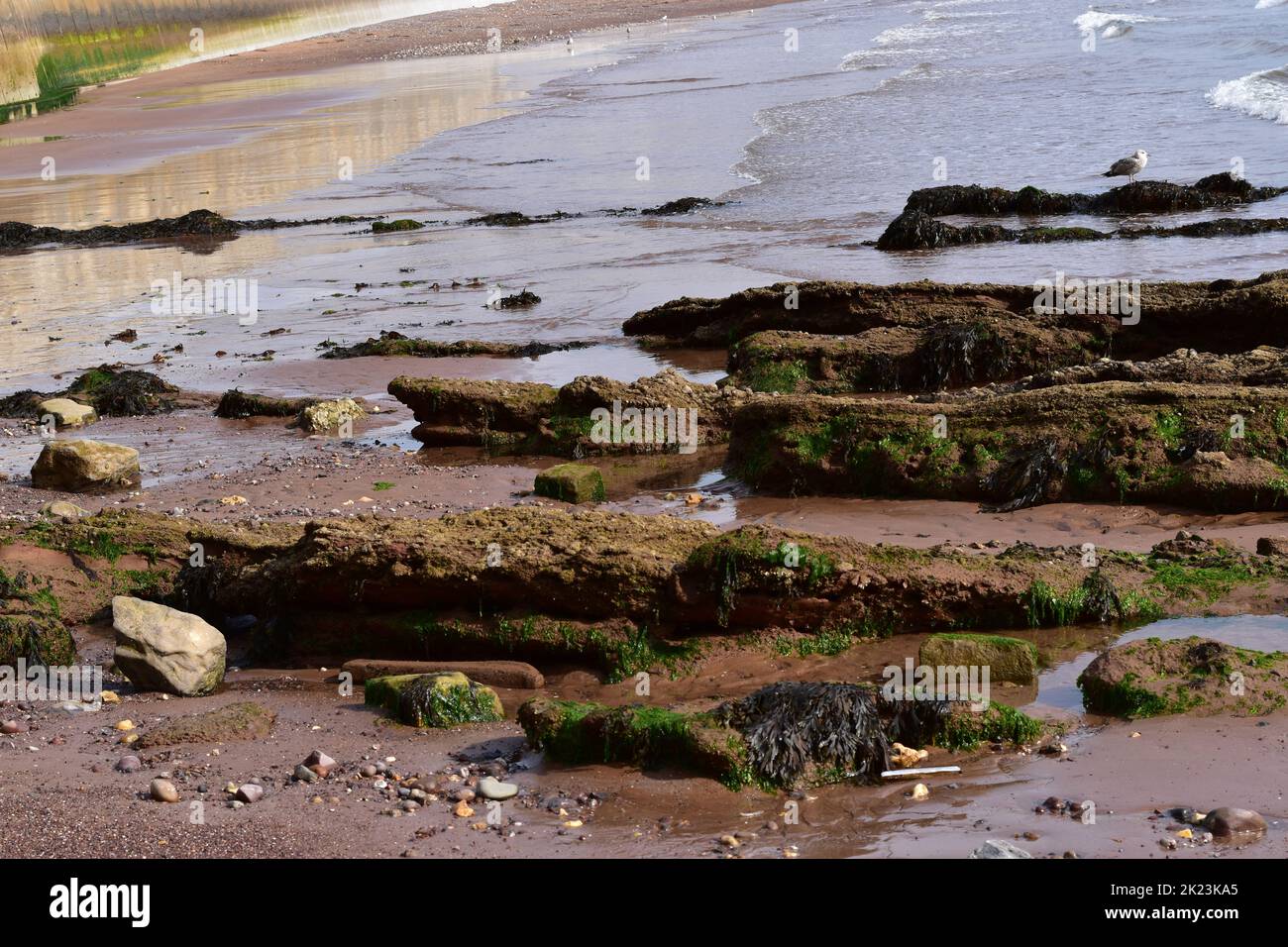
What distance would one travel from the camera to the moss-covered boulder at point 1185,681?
17.1 feet

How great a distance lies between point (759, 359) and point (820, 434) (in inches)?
90.2

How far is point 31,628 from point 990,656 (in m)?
4.41

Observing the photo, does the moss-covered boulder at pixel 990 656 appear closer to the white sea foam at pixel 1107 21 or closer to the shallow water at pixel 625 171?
the shallow water at pixel 625 171

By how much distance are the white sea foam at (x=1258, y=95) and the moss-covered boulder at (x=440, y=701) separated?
72.9 feet

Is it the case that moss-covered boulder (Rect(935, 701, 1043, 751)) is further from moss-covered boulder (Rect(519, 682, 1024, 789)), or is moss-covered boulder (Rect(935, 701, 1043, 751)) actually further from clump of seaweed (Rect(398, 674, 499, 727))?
clump of seaweed (Rect(398, 674, 499, 727))

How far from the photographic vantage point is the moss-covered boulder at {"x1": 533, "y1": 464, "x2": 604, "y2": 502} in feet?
29.0

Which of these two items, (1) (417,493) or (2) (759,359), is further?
(2) (759,359)

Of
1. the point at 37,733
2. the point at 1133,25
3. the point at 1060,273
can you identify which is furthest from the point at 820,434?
the point at 1133,25

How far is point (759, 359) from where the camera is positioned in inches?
435

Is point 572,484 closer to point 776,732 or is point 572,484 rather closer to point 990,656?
point 990,656

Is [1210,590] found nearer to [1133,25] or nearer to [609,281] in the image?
[609,281]

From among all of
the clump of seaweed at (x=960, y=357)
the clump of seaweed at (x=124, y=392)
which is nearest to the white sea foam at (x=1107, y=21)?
the clump of seaweed at (x=960, y=357)

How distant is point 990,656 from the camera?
18.6 feet

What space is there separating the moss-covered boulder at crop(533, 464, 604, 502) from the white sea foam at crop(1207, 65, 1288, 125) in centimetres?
1923
